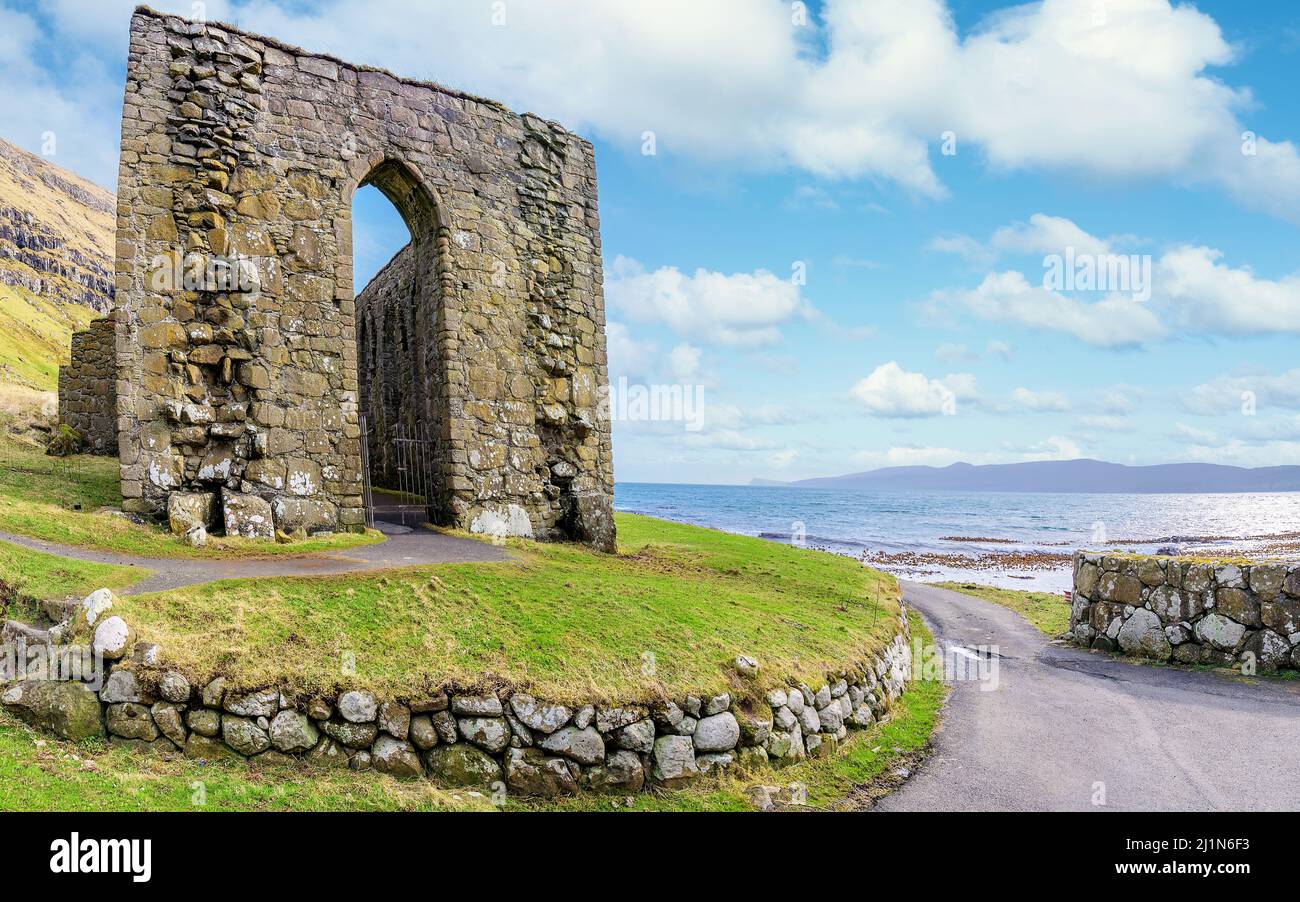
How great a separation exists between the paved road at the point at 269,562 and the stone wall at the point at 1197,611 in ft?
41.4

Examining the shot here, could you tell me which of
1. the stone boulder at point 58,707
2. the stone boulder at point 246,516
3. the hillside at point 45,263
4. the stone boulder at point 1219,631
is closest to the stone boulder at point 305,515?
the stone boulder at point 246,516

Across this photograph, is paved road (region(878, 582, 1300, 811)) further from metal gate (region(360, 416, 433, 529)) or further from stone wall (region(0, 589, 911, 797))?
metal gate (region(360, 416, 433, 529))

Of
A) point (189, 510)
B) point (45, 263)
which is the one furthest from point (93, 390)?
point (45, 263)

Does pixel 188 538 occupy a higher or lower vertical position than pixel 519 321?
lower

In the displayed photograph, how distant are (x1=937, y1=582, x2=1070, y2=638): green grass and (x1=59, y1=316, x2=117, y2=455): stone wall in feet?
75.6

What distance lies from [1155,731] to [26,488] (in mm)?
18083

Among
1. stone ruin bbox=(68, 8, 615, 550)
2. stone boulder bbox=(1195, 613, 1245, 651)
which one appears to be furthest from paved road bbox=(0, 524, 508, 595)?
stone boulder bbox=(1195, 613, 1245, 651)

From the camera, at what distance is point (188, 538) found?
39.5 feet

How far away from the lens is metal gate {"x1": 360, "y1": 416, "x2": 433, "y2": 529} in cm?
1650

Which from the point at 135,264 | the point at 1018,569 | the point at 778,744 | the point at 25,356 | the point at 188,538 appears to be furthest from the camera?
the point at 25,356

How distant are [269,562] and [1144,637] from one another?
633 inches

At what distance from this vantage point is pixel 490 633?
8.68 meters
